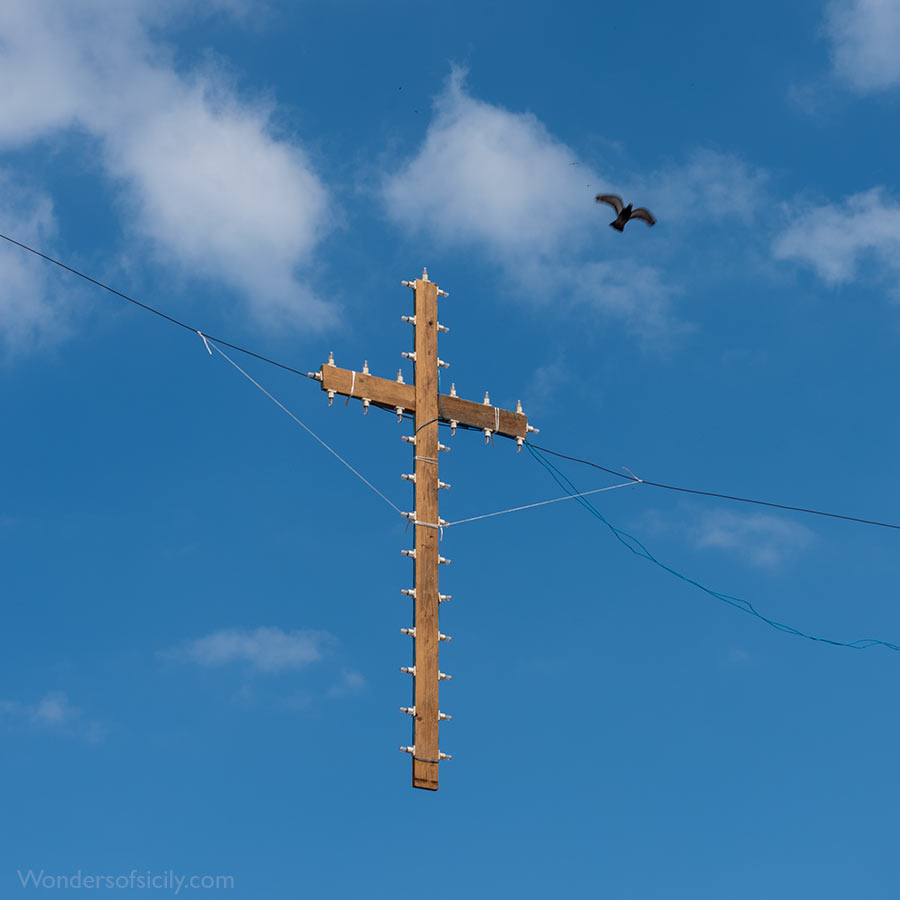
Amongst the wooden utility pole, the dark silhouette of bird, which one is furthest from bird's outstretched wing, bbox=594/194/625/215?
the wooden utility pole

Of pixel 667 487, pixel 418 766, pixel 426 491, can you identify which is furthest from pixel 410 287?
pixel 418 766

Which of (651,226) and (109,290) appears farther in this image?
(651,226)

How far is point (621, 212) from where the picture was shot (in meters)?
21.6

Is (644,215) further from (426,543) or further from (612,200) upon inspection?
(426,543)

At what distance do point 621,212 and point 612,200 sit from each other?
8.9 inches

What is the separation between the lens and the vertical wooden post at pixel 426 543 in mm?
17750

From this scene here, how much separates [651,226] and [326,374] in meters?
5.34

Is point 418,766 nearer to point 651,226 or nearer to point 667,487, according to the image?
point 667,487

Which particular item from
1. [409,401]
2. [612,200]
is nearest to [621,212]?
[612,200]

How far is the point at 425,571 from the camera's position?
18.4m

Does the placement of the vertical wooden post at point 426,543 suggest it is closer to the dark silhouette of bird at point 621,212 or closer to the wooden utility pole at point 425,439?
the wooden utility pole at point 425,439

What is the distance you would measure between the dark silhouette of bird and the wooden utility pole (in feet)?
10.1

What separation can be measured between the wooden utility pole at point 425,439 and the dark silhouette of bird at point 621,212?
121 inches

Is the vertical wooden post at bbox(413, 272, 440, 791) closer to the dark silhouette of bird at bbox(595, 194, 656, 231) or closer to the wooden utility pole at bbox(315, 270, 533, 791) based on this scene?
the wooden utility pole at bbox(315, 270, 533, 791)
